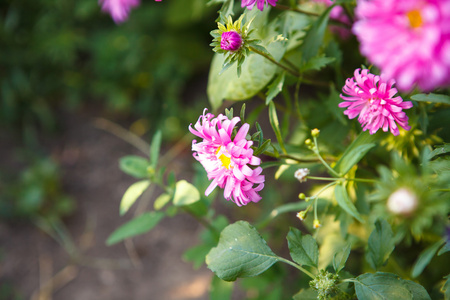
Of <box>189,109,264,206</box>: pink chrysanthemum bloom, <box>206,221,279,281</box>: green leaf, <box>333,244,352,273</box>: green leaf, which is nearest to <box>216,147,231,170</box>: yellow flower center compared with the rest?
<box>189,109,264,206</box>: pink chrysanthemum bloom

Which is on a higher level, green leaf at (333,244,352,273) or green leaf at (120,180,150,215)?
green leaf at (333,244,352,273)

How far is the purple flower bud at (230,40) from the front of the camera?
0.61 meters

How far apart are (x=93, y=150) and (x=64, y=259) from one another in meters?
0.49

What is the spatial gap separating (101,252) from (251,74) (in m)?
1.07

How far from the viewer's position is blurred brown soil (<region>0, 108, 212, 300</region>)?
146 centimetres

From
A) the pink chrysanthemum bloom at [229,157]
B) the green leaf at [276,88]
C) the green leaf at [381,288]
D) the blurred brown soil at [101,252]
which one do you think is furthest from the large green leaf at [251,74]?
the blurred brown soil at [101,252]

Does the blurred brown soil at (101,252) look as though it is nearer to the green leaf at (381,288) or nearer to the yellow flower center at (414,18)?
the green leaf at (381,288)

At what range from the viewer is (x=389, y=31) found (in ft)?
1.35

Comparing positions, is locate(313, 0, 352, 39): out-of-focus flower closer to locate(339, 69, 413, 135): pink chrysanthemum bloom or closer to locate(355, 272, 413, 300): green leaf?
locate(339, 69, 413, 135): pink chrysanthemum bloom

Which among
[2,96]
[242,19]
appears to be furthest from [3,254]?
[242,19]

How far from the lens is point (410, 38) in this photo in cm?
40

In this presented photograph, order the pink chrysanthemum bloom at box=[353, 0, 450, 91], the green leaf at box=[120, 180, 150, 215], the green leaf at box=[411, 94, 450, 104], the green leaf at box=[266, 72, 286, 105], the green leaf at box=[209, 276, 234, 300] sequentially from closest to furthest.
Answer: the pink chrysanthemum bloom at box=[353, 0, 450, 91]
the green leaf at box=[411, 94, 450, 104]
the green leaf at box=[266, 72, 286, 105]
the green leaf at box=[120, 180, 150, 215]
the green leaf at box=[209, 276, 234, 300]

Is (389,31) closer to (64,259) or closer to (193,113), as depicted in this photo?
(193,113)

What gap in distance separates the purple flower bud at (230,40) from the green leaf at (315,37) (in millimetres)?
223
